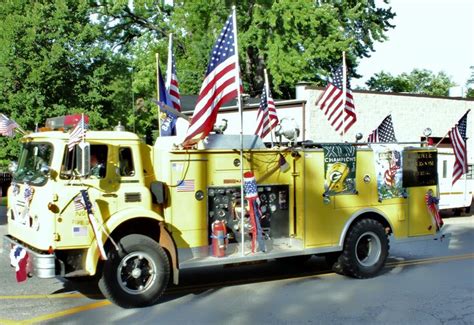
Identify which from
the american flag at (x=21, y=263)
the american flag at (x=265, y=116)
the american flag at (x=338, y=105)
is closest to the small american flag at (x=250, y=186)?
the american flag at (x=21, y=263)

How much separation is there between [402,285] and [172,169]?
4078 millimetres

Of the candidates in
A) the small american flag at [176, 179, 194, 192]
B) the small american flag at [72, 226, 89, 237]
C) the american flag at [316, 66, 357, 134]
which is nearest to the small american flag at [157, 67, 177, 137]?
the small american flag at [176, 179, 194, 192]

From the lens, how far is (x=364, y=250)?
31.6 feet

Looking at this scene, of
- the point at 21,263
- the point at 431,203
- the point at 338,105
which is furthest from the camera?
the point at 338,105

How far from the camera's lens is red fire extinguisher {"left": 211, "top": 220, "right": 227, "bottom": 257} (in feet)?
26.3

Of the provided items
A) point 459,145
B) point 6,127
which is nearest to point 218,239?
point 6,127

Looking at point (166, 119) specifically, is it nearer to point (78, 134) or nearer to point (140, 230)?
point (140, 230)

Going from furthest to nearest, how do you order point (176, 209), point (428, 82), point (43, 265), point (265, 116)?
point (428, 82) < point (265, 116) < point (176, 209) < point (43, 265)

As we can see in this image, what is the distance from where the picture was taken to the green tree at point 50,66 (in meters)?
20.5

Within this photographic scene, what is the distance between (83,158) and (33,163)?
108cm

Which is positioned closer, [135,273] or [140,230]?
[135,273]

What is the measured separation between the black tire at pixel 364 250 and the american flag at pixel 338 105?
4.40 metres

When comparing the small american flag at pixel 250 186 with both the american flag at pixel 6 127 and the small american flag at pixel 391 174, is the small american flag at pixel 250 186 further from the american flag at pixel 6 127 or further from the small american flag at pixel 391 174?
the american flag at pixel 6 127

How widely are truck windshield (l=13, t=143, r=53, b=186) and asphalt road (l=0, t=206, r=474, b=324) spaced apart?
1654 millimetres
